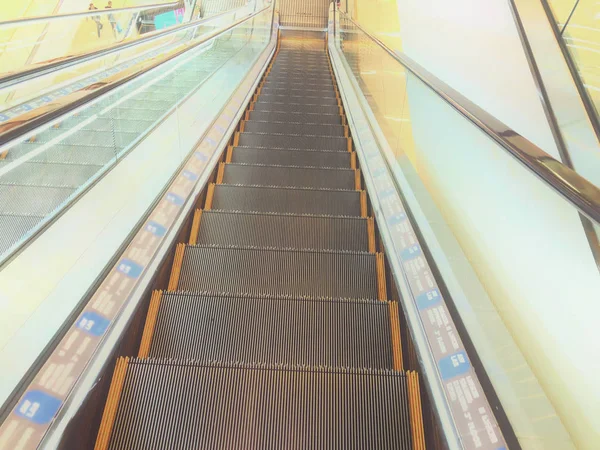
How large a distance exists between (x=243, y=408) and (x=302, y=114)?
4256mm

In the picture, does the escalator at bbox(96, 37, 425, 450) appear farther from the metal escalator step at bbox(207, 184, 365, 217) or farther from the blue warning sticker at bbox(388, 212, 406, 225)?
the blue warning sticker at bbox(388, 212, 406, 225)

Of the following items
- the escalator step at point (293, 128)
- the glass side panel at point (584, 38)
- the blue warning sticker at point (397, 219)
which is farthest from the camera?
the escalator step at point (293, 128)

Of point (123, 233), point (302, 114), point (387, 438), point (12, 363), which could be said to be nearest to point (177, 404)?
point (12, 363)

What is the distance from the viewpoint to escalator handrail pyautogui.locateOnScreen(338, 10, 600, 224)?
1.08 metres

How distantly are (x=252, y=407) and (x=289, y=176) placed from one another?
238 cm

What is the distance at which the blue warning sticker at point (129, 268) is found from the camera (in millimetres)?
2125

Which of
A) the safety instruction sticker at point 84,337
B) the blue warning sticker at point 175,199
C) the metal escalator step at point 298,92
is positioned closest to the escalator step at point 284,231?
the blue warning sticker at point 175,199

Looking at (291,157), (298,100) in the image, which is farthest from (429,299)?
(298,100)

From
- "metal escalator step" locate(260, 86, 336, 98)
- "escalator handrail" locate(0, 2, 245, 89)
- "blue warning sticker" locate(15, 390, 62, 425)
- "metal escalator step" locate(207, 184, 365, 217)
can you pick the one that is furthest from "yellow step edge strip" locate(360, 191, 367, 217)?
"metal escalator step" locate(260, 86, 336, 98)

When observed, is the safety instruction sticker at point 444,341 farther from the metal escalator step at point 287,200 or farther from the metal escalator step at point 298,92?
the metal escalator step at point 298,92

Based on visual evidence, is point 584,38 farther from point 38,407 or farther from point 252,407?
point 38,407

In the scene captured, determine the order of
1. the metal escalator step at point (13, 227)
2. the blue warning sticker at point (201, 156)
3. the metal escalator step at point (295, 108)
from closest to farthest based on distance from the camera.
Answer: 1. the metal escalator step at point (13, 227)
2. the blue warning sticker at point (201, 156)
3. the metal escalator step at point (295, 108)

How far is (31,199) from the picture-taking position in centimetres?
190

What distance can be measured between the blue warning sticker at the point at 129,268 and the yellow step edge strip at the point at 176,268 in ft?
0.96
